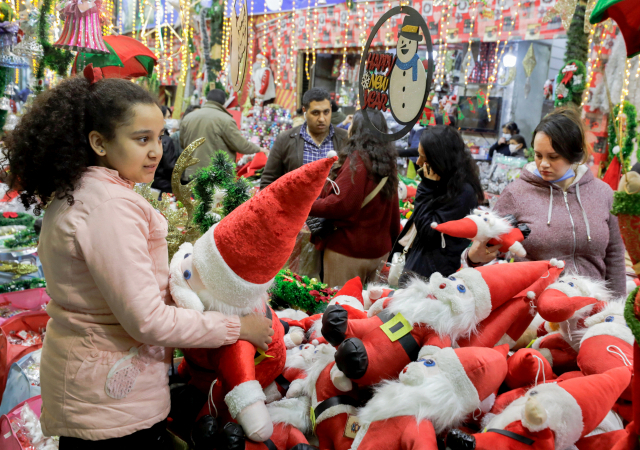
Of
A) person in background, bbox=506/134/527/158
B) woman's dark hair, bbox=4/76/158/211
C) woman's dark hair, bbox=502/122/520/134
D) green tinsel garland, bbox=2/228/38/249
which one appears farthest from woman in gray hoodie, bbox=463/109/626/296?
woman's dark hair, bbox=502/122/520/134

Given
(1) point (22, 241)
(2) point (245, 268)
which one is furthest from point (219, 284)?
(1) point (22, 241)

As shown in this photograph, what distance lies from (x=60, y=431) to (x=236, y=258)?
567 mm

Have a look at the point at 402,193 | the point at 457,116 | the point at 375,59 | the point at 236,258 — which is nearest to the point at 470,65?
the point at 457,116

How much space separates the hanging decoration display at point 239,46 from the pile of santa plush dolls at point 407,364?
198cm

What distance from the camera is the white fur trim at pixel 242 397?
43.2 inches

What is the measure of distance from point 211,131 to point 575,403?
384 cm

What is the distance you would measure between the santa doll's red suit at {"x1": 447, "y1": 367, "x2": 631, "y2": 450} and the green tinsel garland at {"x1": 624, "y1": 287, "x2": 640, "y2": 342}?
27 cm

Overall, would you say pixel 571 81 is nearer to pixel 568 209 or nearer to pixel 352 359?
pixel 568 209

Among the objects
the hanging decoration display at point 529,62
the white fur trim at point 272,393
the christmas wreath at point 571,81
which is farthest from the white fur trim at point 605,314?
the hanging decoration display at point 529,62

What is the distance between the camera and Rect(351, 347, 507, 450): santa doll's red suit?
989mm

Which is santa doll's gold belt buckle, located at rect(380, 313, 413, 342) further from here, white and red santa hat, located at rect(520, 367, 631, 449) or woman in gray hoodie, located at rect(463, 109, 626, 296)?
woman in gray hoodie, located at rect(463, 109, 626, 296)

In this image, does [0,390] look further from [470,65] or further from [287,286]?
[470,65]

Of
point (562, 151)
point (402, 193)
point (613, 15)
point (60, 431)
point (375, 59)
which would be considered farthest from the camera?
point (402, 193)

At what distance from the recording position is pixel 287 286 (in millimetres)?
1986
